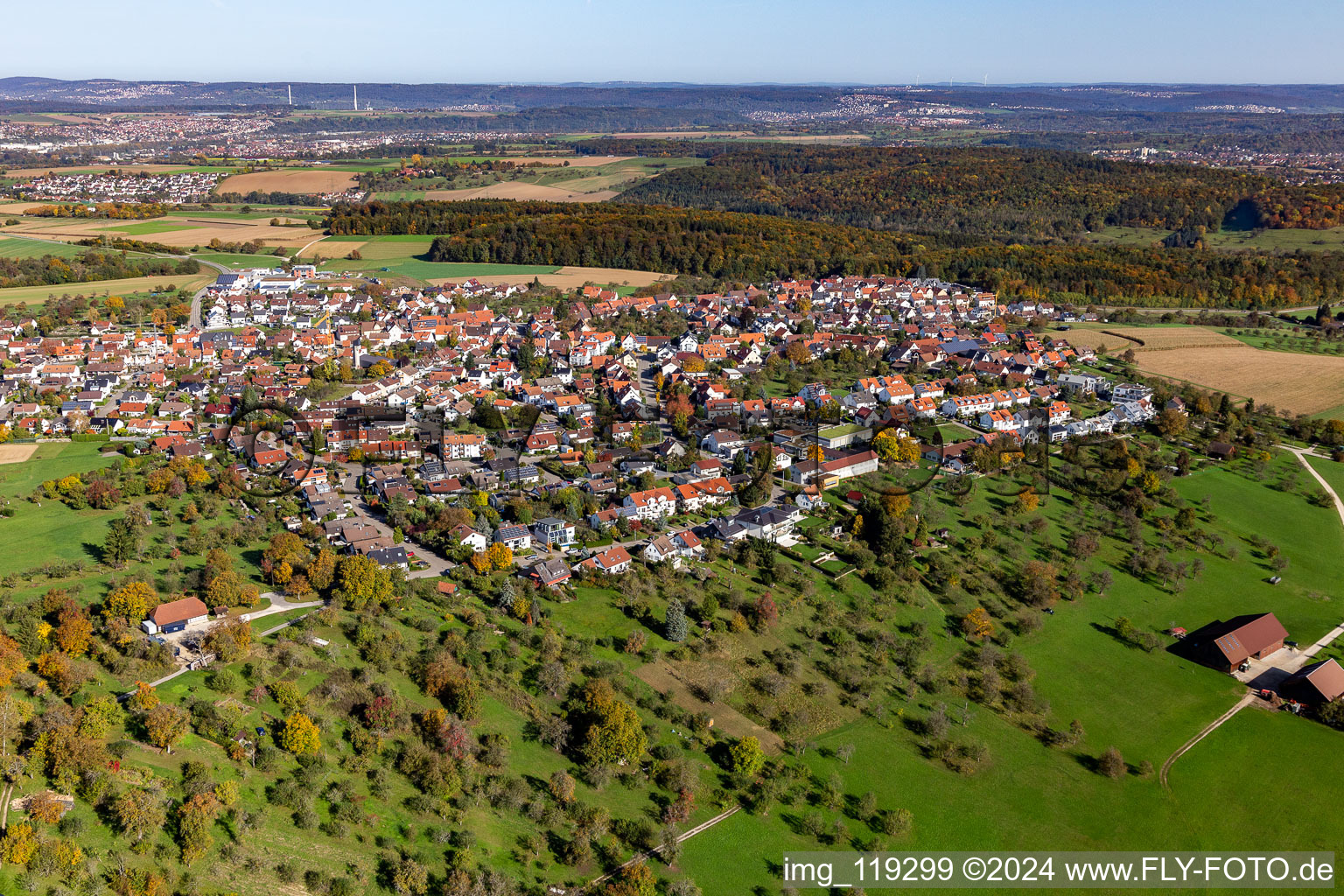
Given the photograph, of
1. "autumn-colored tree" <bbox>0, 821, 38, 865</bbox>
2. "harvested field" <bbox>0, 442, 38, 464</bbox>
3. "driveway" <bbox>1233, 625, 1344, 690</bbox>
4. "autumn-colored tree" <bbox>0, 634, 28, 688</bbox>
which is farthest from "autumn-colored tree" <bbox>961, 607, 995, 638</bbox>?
"harvested field" <bbox>0, 442, 38, 464</bbox>

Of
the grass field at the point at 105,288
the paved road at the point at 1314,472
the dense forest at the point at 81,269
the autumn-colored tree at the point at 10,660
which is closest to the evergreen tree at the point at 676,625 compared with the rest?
the autumn-colored tree at the point at 10,660

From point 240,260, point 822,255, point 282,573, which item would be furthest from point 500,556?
point 240,260

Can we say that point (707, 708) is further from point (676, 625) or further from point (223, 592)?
point (223, 592)

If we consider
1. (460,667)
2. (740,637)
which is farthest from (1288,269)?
(460,667)

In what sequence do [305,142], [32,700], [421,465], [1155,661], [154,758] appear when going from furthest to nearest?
[305,142]
[421,465]
[1155,661]
[32,700]
[154,758]

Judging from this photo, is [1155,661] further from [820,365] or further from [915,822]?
[820,365]

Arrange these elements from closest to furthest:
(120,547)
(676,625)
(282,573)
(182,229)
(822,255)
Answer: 1. (676,625)
2. (282,573)
3. (120,547)
4. (822,255)
5. (182,229)
